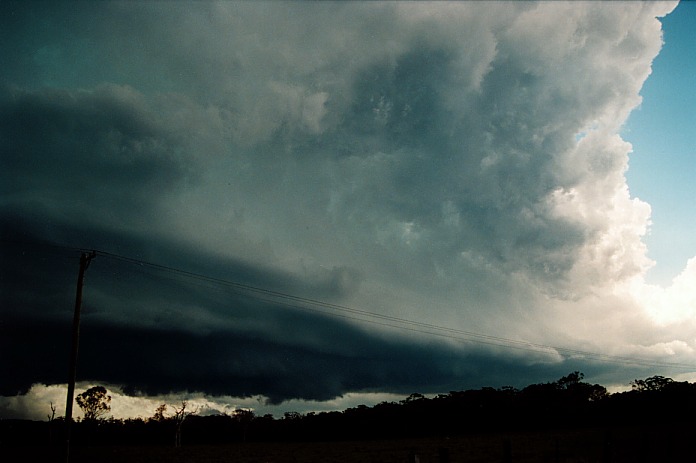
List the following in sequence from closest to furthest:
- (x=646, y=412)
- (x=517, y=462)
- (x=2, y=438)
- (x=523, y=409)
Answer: (x=517, y=462) → (x=646, y=412) → (x=2, y=438) → (x=523, y=409)

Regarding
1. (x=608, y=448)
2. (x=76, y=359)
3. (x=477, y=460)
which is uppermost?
(x=76, y=359)

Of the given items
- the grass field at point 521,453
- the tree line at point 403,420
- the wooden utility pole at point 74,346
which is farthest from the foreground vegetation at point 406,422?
the wooden utility pole at point 74,346

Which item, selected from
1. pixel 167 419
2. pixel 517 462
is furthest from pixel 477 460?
pixel 167 419

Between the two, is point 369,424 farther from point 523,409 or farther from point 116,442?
point 116,442

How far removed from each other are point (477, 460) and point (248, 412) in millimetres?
93921

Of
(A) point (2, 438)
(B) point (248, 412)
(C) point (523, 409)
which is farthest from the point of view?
(B) point (248, 412)

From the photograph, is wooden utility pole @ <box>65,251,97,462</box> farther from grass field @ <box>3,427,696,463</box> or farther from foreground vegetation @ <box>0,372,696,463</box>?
foreground vegetation @ <box>0,372,696,463</box>

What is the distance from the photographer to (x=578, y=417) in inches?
3851

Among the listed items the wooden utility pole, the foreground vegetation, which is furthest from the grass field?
the foreground vegetation

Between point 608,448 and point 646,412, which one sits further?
point 646,412

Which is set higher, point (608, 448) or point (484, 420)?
point (608, 448)

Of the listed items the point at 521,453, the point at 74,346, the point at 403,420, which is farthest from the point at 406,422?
the point at 74,346

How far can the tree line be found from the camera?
99.2 meters

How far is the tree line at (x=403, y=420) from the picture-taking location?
99250 millimetres
